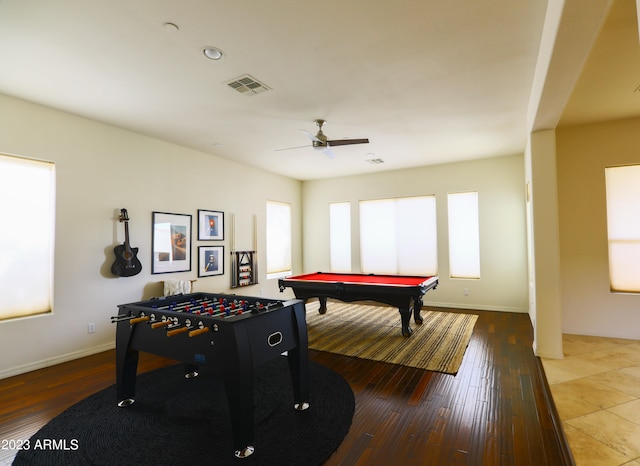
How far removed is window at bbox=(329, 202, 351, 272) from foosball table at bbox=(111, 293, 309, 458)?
470cm

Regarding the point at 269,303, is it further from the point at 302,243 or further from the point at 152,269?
the point at 302,243

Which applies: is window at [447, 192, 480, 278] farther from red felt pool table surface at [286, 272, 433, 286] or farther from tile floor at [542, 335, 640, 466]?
tile floor at [542, 335, 640, 466]

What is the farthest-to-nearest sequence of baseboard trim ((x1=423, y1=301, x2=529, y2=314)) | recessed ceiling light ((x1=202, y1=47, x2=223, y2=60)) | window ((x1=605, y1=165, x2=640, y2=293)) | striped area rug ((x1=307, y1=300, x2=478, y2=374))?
1. baseboard trim ((x1=423, y1=301, x2=529, y2=314))
2. window ((x1=605, y1=165, x2=640, y2=293))
3. striped area rug ((x1=307, y1=300, x2=478, y2=374))
4. recessed ceiling light ((x1=202, y1=47, x2=223, y2=60))

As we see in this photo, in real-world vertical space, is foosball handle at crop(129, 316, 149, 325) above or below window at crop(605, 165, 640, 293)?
below

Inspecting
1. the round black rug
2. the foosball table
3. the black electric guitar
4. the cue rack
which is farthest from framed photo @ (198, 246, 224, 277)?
the round black rug

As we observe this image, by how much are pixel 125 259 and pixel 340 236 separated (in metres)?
4.65

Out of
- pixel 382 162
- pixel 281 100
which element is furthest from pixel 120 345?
pixel 382 162

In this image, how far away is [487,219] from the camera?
6.02 m

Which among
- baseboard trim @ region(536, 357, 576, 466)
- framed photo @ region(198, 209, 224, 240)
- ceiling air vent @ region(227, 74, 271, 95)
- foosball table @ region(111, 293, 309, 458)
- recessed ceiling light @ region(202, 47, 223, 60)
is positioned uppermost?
ceiling air vent @ region(227, 74, 271, 95)

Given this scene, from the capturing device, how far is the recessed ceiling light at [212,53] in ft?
8.38

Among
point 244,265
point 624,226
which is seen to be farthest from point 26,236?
point 624,226

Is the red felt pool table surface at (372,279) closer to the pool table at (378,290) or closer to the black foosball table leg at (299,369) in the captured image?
the pool table at (378,290)

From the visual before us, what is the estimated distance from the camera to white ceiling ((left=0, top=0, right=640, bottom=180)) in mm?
2168

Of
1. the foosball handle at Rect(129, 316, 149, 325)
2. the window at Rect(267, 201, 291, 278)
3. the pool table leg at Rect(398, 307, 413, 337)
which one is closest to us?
the foosball handle at Rect(129, 316, 149, 325)
